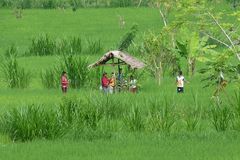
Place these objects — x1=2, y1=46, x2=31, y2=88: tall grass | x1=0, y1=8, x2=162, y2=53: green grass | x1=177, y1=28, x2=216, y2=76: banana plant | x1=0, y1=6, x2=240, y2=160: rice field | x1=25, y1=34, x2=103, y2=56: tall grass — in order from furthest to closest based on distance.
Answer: x1=0, y1=8, x2=162, y2=53: green grass, x1=25, y1=34, x2=103, y2=56: tall grass, x1=177, y1=28, x2=216, y2=76: banana plant, x1=2, y1=46, x2=31, y2=88: tall grass, x1=0, y1=6, x2=240, y2=160: rice field

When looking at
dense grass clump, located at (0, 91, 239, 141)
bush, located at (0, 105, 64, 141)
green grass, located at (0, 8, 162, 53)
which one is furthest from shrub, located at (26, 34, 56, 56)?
bush, located at (0, 105, 64, 141)

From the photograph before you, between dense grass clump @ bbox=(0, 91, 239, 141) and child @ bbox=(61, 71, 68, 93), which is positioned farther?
child @ bbox=(61, 71, 68, 93)

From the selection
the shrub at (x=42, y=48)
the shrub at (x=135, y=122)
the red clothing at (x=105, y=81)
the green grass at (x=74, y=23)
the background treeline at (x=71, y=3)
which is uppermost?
the background treeline at (x=71, y=3)

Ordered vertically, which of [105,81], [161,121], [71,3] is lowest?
[161,121]

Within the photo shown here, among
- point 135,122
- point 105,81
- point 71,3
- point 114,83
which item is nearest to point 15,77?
point 114,83

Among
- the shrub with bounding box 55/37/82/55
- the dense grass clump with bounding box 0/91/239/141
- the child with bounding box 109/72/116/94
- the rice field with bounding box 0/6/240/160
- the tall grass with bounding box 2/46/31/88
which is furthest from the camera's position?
the shrub with bounding box 55/37/82/55

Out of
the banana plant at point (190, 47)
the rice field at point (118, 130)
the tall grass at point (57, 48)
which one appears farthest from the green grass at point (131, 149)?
the tall grass at point (57, 48)

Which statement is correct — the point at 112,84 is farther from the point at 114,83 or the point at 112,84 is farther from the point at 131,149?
the point at 131,149

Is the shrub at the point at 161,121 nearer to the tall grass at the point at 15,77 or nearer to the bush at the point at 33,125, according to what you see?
the bush at the point at 33,125

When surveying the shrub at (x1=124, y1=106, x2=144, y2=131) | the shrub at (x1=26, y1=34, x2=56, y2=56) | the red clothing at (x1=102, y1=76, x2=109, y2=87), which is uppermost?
the shrub at (x1=26, y1=34, x2=56, y2=56)

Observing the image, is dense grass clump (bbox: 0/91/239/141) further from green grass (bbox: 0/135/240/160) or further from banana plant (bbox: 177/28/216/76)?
banana plant (bbox: 177/28/216/76)

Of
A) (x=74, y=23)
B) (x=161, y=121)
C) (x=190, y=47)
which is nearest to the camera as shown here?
(x=161, y=121)

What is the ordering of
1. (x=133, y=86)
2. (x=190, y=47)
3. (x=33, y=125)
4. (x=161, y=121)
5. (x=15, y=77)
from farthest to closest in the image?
(x=190, y=47), (x=15, y=77), (x=133, y=86), (x=161, y=121), (x=33, y=125)

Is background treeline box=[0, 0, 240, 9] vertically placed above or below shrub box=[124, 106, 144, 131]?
above
